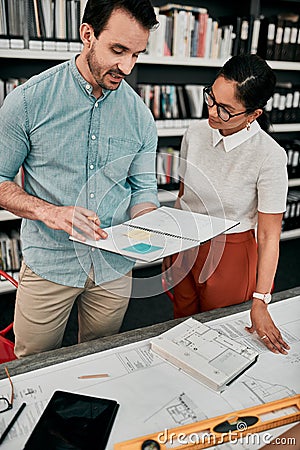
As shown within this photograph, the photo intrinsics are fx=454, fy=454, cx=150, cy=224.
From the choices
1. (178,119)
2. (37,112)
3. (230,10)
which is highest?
(230,10)

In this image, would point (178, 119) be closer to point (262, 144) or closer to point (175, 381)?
point (262, 144)

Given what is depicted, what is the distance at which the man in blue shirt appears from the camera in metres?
1.14

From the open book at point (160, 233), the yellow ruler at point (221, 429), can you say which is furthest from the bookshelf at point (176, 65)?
the yellow ruler at point (221, 429)

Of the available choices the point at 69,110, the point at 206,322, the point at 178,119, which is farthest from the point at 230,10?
the point at 206,322

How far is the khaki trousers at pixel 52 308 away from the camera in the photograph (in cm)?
138

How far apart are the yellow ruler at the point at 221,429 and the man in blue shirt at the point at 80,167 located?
433 millimetres

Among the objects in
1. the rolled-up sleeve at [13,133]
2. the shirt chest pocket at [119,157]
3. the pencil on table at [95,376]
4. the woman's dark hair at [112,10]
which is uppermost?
the woman's dark hair at [112,10]

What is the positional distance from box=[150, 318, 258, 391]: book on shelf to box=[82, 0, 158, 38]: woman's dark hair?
2.61 ft

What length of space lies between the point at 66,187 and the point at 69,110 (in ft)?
0.71

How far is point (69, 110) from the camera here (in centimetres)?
127

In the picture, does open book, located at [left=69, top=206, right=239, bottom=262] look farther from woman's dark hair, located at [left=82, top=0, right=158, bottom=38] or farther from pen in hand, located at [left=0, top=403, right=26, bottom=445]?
woman's dark hair, located at [left=82, top=0, right=158, bottom=38]

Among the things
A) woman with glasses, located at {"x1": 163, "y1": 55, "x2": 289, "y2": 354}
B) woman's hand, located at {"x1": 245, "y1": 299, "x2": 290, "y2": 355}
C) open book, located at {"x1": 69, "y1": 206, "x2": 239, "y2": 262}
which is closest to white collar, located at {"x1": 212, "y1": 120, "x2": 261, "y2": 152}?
woman with glasses, located at {"x1": 163, "y1": 55, "x2": 289, "y2": 354}

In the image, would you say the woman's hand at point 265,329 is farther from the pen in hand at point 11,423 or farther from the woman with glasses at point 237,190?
the pen in hand at point 11,423

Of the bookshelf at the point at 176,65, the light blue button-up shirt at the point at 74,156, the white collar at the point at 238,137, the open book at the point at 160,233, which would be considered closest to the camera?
the open book at the point at 160,233
